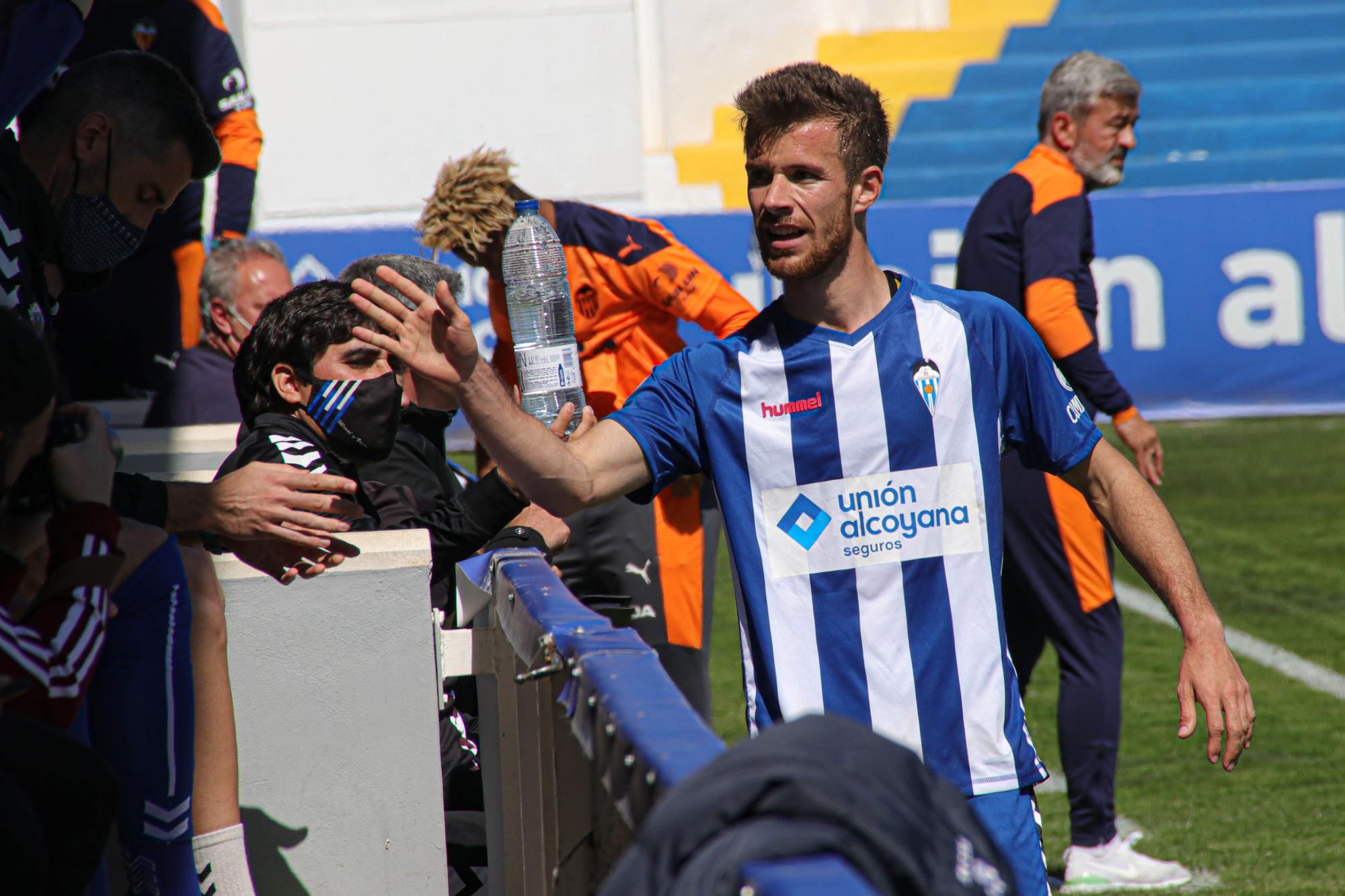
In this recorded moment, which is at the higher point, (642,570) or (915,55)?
(915,55)

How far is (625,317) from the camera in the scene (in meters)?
4.73

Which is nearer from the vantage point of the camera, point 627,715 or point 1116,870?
point 627,715

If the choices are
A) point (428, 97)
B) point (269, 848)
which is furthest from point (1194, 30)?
point (269, 848)

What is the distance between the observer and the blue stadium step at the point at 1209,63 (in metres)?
19.8

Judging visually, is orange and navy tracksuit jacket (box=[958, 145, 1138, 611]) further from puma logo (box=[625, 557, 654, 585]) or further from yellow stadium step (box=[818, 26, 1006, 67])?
yellow stadium step (box=[818, 26, 1006, 67])

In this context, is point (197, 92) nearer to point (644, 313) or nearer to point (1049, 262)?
point (644, 313)

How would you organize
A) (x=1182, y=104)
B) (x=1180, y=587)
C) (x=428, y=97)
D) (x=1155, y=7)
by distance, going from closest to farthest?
(x=1180, y=587), (x=428, y=97), (x=1182, y=104), (x=1155, y=7)

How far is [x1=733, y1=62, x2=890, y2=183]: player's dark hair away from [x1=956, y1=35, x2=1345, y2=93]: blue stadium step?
17.9 m

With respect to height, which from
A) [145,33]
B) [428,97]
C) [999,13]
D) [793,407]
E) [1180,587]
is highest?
[999,13]

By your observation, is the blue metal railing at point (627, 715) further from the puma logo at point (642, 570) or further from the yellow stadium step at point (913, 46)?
the yellow stadium step at point (913, 46)

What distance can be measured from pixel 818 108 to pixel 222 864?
1.75 meters

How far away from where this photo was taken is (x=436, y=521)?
3.48 m

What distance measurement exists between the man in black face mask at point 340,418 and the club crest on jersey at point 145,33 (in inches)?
120

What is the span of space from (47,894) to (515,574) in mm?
965
